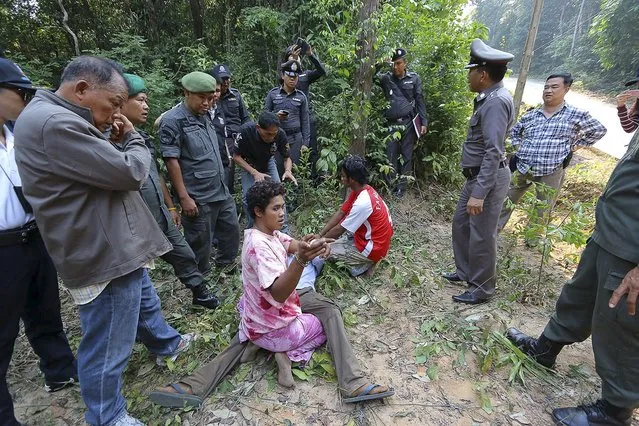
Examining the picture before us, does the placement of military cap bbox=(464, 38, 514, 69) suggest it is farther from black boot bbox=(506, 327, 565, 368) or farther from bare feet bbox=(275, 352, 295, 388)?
bare feet bbox=(275, 352, 295, 388)

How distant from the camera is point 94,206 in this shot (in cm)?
170

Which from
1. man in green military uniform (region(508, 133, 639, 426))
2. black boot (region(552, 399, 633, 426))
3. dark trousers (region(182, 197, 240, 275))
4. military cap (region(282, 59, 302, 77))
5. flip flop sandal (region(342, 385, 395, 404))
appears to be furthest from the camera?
military cap (region(282, 59, 302, 77))

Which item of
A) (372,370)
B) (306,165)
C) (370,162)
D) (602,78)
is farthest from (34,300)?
(602,78)

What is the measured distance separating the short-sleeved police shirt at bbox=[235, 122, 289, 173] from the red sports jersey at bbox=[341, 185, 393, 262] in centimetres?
119

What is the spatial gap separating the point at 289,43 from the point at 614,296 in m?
7.04

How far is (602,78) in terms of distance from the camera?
2044 centimetres

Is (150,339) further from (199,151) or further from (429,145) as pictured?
(429,145)

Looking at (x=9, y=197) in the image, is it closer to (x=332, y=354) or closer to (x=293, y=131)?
(x=332, y=354)

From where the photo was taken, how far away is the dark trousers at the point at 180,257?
115 inches

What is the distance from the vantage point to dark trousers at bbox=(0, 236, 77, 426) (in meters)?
1.99

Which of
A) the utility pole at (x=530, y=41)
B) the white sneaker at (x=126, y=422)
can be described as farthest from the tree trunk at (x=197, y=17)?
the white sneaker at (x=126, y=422)

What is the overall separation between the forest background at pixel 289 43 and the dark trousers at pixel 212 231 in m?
1.70

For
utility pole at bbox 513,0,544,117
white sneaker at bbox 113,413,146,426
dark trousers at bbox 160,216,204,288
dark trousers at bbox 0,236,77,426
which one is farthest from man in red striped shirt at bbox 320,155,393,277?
utility pole at bbox 513,0,544,117

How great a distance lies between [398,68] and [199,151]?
139 inches
